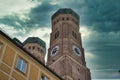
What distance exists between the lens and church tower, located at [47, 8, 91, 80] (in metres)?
55.5

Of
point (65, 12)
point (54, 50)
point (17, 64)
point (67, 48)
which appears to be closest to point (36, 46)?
point (65, 12)

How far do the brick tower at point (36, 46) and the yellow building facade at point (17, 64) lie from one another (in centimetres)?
5141

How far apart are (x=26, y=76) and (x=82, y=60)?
40.9 metres

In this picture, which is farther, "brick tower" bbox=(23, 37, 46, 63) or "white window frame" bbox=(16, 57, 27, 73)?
"brick tower" bbox=(23, 37, 46, 63)

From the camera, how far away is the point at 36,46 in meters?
75.9

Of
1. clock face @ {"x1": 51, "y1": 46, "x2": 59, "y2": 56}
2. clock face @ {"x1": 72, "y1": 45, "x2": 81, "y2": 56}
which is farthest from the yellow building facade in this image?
clock face @ {"x1": 51, "y1": 46, "x2": 59, "y2": 56}

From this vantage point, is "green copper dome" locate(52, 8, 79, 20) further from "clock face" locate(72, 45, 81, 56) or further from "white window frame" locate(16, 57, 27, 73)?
"white window frame" locate(16, 57, 27, 73)

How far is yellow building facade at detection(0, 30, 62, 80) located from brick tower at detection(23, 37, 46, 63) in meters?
51.4

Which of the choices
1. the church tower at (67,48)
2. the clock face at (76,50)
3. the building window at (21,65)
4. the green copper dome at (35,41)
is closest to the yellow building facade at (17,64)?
the building window at (21,65)

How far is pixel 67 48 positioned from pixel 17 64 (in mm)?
38911

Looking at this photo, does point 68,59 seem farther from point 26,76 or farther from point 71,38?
point 26,76

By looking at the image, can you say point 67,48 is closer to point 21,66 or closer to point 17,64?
point 21,66

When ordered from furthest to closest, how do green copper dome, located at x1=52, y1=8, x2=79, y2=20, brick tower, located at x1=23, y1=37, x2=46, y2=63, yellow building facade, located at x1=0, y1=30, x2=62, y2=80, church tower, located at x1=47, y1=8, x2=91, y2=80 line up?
brick tower, located at x1=23, y1=37, x2=46, y2=63, green copper dome, located at x1=52, y1=8, x2=79, y2=20, church tower, located at x1=47, y1=8, x2=91, y2=80, yellow building facade, located at x1=0, y1=30, x2=62, y2=80

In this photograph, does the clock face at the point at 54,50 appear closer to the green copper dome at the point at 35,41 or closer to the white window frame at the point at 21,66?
the green copper dome at the point at 35,41
